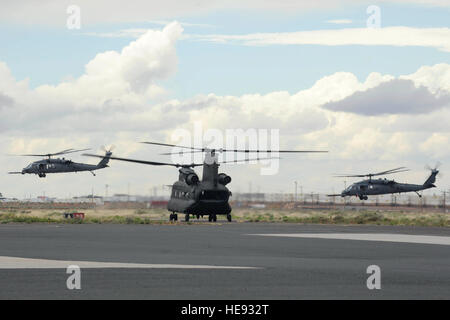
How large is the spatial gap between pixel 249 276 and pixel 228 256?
266 inches

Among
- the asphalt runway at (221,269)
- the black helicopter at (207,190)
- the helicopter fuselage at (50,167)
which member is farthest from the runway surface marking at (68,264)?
the helicopter fuselage at (50,167)

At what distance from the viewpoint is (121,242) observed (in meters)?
33.3

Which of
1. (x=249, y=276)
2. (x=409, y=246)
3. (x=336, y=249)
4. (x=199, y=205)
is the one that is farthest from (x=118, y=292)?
(x=199, y=205)

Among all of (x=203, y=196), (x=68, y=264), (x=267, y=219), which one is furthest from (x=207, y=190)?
(x=68, y=264)

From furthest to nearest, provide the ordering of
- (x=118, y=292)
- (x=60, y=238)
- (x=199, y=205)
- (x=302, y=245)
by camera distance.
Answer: (x=199, y=205)
(x=60, y=238)
(x=302, y=245)
(x=118, y=292)

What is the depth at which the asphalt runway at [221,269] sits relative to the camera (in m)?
16.0

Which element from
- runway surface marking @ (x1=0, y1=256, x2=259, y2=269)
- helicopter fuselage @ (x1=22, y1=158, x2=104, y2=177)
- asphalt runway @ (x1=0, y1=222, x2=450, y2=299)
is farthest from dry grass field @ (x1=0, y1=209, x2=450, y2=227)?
runway surface marking @ (x1=0, y1=256, x2=259, y2=269)

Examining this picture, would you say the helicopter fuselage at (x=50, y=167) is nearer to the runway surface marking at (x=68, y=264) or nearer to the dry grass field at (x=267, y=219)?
the dry grass field at (x=267, y=219)

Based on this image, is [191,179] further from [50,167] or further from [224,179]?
[50,167]

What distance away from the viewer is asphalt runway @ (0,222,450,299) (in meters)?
16.0

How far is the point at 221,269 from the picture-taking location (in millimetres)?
21031
